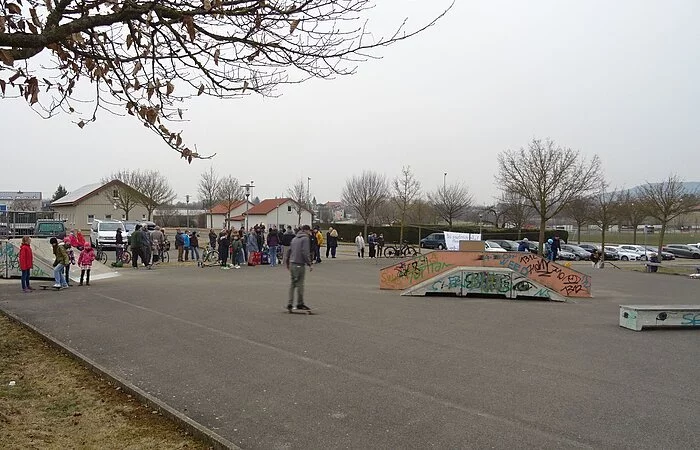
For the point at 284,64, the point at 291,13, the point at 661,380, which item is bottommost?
the point at 661,380

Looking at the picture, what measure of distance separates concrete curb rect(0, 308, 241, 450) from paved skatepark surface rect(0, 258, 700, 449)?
0.16 meters

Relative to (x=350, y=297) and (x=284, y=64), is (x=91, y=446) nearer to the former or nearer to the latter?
(x=284, y=64)

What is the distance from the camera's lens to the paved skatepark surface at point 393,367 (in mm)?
4828

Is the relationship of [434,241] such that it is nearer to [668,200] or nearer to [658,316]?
[668,200]

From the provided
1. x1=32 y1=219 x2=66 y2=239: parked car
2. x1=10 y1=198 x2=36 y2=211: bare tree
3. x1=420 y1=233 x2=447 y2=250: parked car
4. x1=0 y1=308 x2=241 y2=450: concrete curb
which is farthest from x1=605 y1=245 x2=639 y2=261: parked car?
x1=10 y1=198 x2=36 y2=211: bare tree

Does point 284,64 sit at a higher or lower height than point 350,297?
higher

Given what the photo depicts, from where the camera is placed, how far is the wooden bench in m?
10.1

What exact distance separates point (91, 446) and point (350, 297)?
9773 millimetres

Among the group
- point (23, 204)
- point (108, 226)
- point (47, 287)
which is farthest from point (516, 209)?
point (23, 204)

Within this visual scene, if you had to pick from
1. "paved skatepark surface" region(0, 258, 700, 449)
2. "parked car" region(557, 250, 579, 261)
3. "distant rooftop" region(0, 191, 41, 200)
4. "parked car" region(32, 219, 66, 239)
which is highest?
"distant rooftop" region(0, 191, 41, 200)

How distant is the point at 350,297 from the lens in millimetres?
13992

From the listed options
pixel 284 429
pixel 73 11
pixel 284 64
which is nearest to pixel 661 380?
pixel 284 429

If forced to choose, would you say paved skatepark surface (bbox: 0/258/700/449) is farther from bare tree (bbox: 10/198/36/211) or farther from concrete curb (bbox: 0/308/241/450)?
bare tree (bbox: 10/198/36/211)

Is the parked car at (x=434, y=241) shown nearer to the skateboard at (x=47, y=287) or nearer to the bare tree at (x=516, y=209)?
the bare tree at (x=516, y=209)
